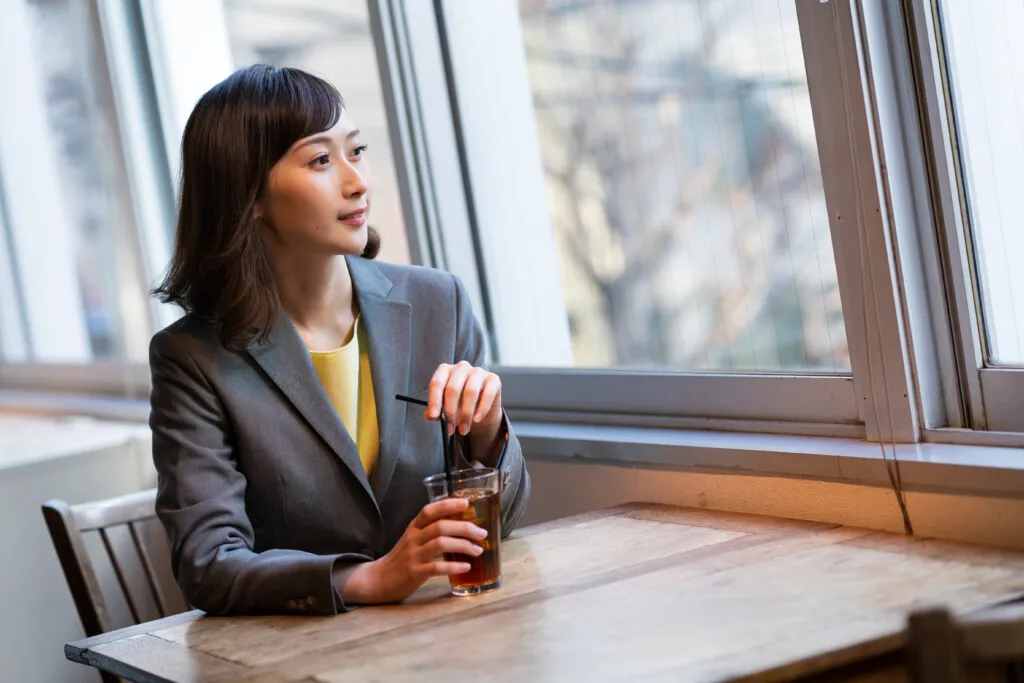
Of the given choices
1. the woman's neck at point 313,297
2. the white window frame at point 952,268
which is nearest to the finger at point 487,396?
the woman's neck at point 313,297

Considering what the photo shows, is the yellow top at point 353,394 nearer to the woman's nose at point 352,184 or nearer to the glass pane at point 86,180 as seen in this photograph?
the woman's nose at point 352,184

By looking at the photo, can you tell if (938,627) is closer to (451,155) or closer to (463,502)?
(463,502)

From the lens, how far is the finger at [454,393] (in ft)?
4.96

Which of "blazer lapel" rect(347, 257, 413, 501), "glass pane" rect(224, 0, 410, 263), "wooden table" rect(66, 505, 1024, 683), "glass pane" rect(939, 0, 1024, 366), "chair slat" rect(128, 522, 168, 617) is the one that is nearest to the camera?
"wooden table" rect(66, 505, 1024, 683)

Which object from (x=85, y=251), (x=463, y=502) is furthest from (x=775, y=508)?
(x=85, y=251)

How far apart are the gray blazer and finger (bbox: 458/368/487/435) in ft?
0.36

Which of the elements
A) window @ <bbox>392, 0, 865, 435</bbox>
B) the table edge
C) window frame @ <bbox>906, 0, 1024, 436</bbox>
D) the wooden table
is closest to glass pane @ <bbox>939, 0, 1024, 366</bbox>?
window frame @ <bbox>906, 0, 1024, 436</bbox>

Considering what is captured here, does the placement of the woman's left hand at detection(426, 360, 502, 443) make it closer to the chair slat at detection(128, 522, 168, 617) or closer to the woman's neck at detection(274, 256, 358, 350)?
the woman's neck at detection(274, 256, 358, 350)

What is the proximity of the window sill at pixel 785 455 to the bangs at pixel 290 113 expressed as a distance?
64cm

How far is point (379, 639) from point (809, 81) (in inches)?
34.5

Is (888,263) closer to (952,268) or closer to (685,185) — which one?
(952,268)

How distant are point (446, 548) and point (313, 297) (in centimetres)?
56

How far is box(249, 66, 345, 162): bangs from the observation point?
66.1 inches

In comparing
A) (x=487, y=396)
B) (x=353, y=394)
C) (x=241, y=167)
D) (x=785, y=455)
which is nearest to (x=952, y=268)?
(x=785, y=455)
